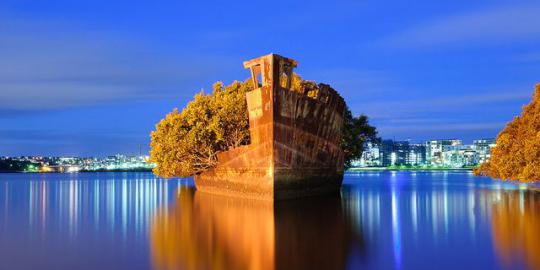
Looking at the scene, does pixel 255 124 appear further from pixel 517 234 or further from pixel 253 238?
pixel 517 234

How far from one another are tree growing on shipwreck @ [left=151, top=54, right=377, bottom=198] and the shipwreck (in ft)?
0.17

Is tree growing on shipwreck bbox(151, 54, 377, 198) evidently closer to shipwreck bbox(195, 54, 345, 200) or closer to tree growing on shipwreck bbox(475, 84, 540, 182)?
shipwreck bbox(195, 54, 345, 200)

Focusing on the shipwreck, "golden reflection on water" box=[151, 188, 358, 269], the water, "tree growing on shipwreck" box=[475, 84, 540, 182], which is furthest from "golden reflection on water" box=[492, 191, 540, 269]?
the shipwreck

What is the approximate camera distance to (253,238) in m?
17.0

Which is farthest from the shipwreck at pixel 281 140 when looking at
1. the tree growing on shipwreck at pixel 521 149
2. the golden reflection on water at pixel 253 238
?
the tree growing on shipwreck at pixel 521 149

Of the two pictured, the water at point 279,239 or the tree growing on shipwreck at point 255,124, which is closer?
the water at point 279,239

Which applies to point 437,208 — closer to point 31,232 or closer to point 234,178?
point 234,178

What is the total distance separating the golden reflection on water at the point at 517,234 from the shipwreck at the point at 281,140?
1046cm

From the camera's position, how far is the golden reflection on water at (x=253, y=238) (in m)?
12.8

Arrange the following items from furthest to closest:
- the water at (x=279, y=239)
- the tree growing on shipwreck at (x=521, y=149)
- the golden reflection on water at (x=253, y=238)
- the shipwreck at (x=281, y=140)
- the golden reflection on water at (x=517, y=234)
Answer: the tree growing on shipwreck at (x=521, y=149) → the shipwreck at (x=281, y=140) → the golden reflection on water at (x=517, y=234) → the water at (x=279, y=239) → the golden reflection on water at (x=253, y=238)

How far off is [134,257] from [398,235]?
836cm

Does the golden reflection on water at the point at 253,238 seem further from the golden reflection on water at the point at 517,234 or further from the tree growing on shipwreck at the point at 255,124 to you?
the tree growing on shipwreck at the point at 255,124

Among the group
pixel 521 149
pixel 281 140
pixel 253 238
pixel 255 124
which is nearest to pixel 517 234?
pixel 253 238

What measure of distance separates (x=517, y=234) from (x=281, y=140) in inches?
567
